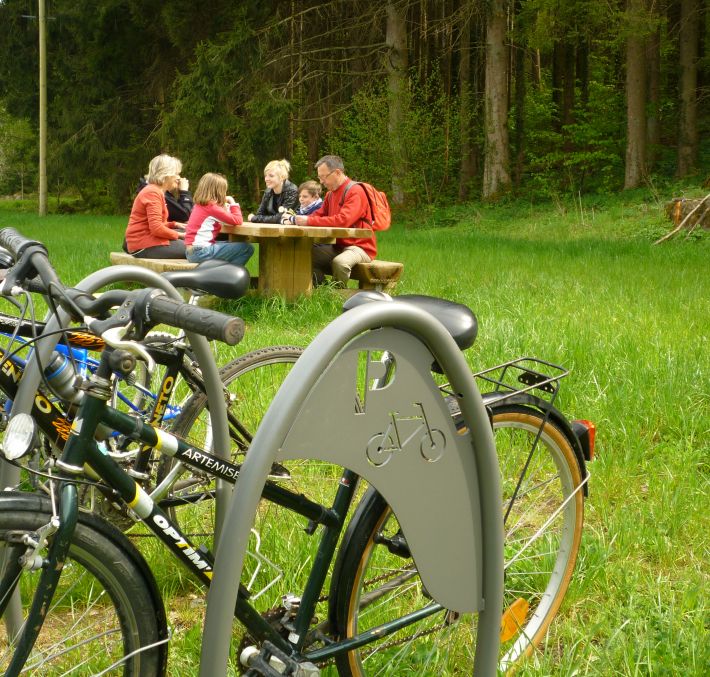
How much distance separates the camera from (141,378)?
10.9 feet

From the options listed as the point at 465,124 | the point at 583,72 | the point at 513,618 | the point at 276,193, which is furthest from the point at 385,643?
the point at 583,72

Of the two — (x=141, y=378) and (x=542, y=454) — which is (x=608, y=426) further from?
Result: (x=141, y=378)

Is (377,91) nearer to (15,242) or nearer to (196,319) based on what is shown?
(15,242)

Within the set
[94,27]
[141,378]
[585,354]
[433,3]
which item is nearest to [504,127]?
[433,3]

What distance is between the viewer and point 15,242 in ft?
6.24

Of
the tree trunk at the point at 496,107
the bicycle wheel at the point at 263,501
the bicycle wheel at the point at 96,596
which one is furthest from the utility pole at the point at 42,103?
the bicycle wheel at the point at 96,596

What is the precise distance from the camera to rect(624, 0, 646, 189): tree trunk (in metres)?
20.3

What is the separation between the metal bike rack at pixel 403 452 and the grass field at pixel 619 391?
63 cm

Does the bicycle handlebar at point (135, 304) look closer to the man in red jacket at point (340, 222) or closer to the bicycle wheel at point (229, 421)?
the bicycle wheel at point (229, 421)

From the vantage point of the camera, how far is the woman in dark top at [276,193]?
10.4 meters

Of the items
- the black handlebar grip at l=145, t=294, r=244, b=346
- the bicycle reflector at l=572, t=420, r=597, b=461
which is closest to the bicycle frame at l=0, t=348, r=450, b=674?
the black handlebar grip at l=145, t=294, r=244, b=346

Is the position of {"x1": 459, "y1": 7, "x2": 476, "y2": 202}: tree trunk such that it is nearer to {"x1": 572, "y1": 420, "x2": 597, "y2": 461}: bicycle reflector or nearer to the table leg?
the table leg

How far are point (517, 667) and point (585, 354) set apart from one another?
3.07m

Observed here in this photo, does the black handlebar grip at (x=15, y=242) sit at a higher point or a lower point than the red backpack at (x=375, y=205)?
lower
